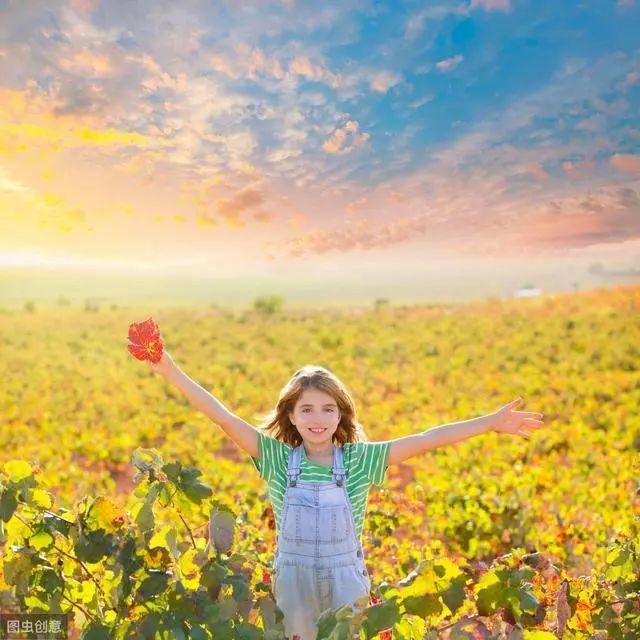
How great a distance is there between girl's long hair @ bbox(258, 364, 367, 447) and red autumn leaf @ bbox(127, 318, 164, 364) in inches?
21.5

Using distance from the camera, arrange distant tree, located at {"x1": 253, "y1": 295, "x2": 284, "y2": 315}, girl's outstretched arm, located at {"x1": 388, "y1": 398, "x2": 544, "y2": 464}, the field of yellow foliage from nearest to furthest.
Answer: girl's outstretched arm, located at {"x1": 388, "y1": 398, "x2": 544, "y2": 464} < the field of yellow foliage < distant tree, located at {"x1": 253, "y1": 295, "x2": 284, "y2": 315}

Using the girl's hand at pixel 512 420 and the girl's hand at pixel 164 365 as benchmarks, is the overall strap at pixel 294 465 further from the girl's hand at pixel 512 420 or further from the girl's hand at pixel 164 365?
the girl's hand at pixel 512 420

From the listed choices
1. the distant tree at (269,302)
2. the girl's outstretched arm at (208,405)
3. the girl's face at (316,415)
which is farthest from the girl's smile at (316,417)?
the distant tree at (269,302)

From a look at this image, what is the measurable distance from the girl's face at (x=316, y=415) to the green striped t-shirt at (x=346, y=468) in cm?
9

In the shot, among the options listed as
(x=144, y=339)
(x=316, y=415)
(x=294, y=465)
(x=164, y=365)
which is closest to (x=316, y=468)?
(x=294, y=465)

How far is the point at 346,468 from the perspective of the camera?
9.14ft

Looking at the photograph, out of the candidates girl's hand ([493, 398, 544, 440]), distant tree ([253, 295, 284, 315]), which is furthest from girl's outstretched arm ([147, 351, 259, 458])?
distant tree ([253, 295, 284, 315])

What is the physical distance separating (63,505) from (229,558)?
54 cm

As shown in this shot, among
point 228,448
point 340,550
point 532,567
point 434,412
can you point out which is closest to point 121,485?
point 228,448

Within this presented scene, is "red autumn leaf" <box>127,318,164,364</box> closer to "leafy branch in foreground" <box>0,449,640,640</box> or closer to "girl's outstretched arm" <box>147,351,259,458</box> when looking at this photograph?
"girl's outstretched arm" <box>147,351,259,458</box>

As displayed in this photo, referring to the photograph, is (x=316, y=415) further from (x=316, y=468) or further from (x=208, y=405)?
(x=208, y=405)

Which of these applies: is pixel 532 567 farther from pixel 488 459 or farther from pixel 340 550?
pixel 488 459

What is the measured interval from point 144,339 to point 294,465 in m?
0.66

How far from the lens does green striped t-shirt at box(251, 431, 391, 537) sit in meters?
2.76
